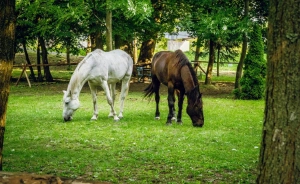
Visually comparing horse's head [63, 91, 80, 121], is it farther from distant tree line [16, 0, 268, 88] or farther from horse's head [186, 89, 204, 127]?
distant tree line [16, 0, 268, 88]

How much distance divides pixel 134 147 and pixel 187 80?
131 inches

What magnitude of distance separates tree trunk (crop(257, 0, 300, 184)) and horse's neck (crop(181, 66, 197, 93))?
756 centimetres

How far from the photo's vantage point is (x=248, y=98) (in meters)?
20.2

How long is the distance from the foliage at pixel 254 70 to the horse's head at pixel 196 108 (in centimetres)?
887

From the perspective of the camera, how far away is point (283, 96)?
12.5ft

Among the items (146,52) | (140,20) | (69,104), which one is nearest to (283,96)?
(69,104)

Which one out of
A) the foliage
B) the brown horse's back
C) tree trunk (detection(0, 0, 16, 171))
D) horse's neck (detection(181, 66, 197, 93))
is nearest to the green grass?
horse's neck (detection(181, 66, 197, 93))

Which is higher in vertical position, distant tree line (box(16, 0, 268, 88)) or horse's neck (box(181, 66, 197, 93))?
distant tree line (box(16, 0, 268, 88))

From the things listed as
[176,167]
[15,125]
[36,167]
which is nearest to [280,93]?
[176,167]

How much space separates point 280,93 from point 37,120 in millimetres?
10233

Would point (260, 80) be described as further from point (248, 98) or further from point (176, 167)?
point (176, 167)

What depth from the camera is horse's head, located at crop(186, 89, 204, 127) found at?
11422 millimetres

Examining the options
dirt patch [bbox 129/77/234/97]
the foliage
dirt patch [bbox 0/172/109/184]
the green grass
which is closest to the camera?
dirt patch [bbox 0/172/109/184]

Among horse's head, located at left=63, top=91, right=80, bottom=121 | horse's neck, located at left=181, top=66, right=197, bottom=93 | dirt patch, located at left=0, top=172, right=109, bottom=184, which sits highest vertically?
horse's neck, located at left=181, top=66, right=197, bottom=93
